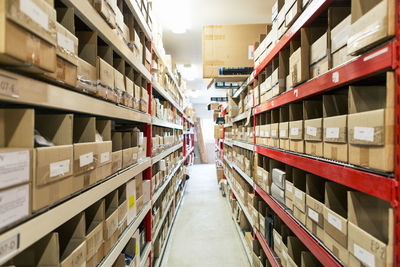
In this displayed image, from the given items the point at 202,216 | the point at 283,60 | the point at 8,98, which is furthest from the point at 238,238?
the point at 8,98

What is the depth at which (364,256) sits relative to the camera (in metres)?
0.84

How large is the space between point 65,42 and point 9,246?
69 centimetres

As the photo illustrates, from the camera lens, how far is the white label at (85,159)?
0.97m

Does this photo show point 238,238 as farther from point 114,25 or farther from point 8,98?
point 8,98

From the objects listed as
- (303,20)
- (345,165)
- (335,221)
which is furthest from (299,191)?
(303,20)

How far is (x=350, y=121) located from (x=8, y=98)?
115cm

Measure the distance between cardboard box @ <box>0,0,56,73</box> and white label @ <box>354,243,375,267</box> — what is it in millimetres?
1235

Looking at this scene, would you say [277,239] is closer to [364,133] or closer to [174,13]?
[364,133]

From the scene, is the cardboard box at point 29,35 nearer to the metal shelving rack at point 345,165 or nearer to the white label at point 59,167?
the white label at point 59,167

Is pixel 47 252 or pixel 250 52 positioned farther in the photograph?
pixel 250 52

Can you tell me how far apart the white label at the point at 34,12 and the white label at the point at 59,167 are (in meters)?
0.44

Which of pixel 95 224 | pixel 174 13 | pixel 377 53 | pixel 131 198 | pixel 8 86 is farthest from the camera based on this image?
pixel 174 13

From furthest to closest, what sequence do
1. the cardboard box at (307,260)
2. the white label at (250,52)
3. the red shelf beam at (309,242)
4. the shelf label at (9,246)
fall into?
1. the white label at (250,52)
2. the cardboard box at (307,260)
3. the red shelf beam at (309,242)
4. the shelf label at (9,246)

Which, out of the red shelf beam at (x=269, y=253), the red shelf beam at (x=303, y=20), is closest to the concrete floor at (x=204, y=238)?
the red shelf beam at (x=269, y=253)
